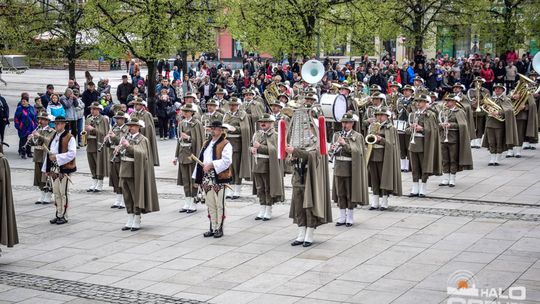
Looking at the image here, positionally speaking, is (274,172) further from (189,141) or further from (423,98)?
(423,98)

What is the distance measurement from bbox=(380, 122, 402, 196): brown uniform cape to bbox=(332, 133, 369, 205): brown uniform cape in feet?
4.61

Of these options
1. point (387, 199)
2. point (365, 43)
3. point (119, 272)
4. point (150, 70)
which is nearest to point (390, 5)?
point (365, 43)

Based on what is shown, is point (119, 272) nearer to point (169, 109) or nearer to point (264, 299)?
point (264, 299)

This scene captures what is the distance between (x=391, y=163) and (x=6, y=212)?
808cm

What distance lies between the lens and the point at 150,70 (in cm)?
3403

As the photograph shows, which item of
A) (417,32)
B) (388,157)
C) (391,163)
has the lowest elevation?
(391,163)

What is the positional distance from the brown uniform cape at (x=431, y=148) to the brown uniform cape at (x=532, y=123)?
6.46 meters

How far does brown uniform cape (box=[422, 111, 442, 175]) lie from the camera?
20625mm

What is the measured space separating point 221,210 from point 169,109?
50.2 feet

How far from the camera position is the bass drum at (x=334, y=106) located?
2388cm

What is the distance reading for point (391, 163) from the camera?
61.8 feet

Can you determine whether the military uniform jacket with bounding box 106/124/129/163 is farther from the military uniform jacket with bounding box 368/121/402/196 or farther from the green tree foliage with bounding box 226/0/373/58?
the green tree foliage with bounding box 226/0/373/58

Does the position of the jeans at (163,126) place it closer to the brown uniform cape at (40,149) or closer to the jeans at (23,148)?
the jeans at (23,148)

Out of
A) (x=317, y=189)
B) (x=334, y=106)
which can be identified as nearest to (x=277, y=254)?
(x=317, y=189)
